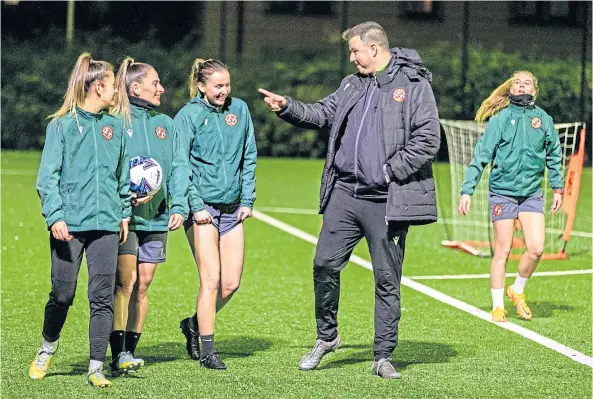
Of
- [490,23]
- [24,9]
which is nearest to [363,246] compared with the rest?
[490,23]

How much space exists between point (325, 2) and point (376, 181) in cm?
2458

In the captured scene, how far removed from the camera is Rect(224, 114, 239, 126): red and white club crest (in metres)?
7.32

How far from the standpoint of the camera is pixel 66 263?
661 centimetres

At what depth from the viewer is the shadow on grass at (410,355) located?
7625mm

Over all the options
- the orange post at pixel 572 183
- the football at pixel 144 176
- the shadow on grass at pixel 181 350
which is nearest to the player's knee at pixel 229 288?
the shadow on grass at pixel 181 350

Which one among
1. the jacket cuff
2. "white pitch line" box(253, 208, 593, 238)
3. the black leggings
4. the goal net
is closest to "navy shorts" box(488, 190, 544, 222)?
the jacket cuff

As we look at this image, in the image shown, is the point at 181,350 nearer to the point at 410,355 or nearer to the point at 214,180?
the point at 214,180

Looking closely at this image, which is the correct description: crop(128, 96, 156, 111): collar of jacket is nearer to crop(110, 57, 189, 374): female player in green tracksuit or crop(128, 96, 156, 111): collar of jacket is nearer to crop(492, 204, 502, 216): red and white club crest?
crop(110, 57, 189, 374): female player in green tracksuit

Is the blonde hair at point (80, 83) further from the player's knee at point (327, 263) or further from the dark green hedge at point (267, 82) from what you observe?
the dark green hedge at point (267, 82)

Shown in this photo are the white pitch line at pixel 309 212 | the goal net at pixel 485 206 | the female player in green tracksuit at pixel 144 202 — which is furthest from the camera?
the white pitch line at pixel 309 212

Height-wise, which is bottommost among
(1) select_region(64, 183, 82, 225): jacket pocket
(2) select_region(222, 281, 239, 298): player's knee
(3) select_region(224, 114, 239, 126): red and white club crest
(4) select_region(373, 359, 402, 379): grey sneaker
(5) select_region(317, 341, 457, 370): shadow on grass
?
(5) select_region(317, 341, 457, 370): shadow on grass

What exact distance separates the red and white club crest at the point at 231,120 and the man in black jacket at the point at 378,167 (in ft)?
0.85

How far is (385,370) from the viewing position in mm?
7133

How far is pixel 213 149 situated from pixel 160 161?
40 cm
